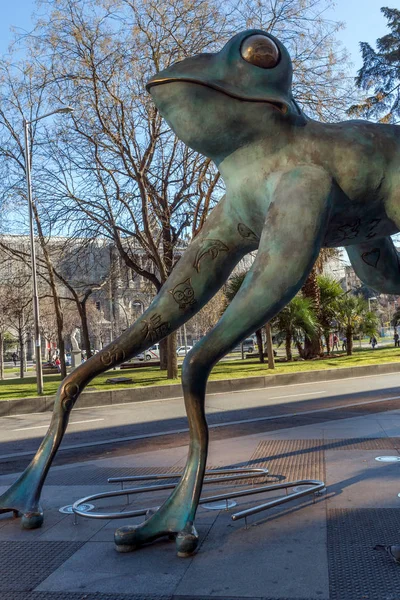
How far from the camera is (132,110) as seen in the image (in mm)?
16078

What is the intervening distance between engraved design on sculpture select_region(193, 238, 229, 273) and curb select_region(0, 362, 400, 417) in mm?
10995

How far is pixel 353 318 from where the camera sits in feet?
92.9

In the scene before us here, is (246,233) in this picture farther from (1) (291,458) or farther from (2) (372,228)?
(1) (291,458)

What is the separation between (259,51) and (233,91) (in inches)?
10.4

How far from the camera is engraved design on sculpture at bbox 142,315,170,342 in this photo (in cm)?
383

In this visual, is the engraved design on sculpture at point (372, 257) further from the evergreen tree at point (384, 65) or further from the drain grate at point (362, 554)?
the evergreen tree at point (384, 65)

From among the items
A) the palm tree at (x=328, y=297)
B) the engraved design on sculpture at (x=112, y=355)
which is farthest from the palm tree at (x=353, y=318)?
the engraved design on sculpture at (x=112, y=355)

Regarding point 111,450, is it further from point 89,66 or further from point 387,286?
point 89,66

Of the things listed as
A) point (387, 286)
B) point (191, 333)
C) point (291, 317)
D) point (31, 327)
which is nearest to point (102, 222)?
point (291, 317)

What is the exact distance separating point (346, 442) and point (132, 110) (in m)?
12.0

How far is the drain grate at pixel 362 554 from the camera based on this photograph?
9.01 feet

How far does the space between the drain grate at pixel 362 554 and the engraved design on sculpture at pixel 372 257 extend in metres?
1.65

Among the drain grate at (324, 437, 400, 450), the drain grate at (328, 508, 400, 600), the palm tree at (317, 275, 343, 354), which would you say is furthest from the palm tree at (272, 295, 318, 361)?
the drain grate at (328, 508, 400, 600)

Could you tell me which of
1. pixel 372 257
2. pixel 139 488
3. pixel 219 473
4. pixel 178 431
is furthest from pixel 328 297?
pixel 372 257
